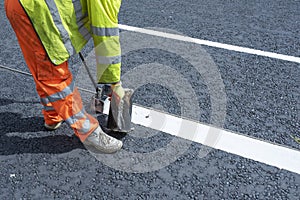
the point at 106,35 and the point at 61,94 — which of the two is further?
the point at 61,94

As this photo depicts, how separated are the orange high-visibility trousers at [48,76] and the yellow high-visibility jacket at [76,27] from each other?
→ 6cm

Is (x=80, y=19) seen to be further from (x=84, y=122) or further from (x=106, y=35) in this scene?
(x=84, y=122)

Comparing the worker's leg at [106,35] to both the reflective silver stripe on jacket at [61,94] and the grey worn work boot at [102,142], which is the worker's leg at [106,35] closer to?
the reflective silver stripe on jacket at [61,94]

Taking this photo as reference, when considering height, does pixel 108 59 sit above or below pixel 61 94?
above

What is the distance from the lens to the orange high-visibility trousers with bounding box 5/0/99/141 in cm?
218

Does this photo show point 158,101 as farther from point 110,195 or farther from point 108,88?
point 110,195

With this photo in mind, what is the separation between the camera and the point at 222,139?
9.02ft

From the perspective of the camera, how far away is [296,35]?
424 centimetres

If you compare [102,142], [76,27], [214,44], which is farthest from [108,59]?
[214,44]

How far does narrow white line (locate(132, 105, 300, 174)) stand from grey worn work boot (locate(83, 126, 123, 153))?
1.19 feet

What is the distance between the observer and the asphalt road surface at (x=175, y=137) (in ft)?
7.82

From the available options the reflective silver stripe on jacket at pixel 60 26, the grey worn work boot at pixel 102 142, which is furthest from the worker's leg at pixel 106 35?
the grey worn work boot at pixel 102 142

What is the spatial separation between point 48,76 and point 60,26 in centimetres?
35

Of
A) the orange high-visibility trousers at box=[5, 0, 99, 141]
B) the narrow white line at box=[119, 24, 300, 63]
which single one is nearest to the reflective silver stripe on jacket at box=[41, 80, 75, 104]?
the orange high-visibility trousers at box=[5, 0, 99, 141]
